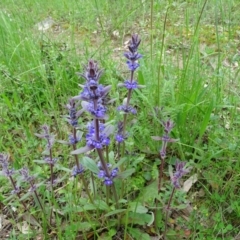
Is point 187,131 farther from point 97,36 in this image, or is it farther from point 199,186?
point 97,36

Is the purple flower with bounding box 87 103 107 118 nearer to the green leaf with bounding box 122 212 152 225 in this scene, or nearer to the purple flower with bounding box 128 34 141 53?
the purple flower with bounding box 128 34 141 53

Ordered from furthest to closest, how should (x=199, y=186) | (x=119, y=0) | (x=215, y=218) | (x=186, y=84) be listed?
(x=119, y=0) → (x=186, y=84) → (x=199, y=186) → (x=215, y=218)

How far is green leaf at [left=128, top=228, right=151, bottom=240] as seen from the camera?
1.56 meters

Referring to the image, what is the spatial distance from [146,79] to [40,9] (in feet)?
6.68

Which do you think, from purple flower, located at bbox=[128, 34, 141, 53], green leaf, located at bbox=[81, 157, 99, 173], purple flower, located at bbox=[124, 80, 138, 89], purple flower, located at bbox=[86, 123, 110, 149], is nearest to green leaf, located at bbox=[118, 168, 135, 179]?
green leaf, located at bbox=[81, 157, 99, 173]

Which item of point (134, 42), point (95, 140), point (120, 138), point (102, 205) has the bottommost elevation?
point (102, 205)

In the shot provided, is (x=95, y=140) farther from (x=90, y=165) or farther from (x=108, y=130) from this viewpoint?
(x=90, y=165)

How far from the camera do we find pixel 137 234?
1579mm

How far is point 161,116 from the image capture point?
1.92 metres

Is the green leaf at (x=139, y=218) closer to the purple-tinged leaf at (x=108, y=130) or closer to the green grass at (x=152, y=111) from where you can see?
the green grass at (x=152, y=111)

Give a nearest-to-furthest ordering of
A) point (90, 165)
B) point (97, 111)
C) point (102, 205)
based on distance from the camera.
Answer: point (97, 111) → point (90, 165) → point (102, 205)

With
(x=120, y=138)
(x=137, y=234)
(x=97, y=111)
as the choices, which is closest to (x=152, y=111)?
(x=120, y=138)

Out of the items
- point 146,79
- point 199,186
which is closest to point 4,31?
point 146,79

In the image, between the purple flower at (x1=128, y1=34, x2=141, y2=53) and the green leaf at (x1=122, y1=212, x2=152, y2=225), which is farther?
the green leaf at (x1=122, y1=212, x2=152, y2=225)
